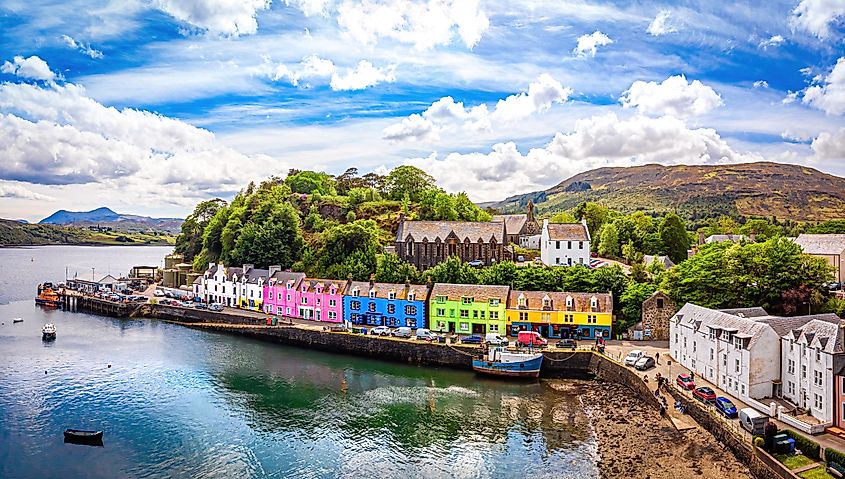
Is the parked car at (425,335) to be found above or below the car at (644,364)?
above

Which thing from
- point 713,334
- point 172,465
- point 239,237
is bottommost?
point 172,465

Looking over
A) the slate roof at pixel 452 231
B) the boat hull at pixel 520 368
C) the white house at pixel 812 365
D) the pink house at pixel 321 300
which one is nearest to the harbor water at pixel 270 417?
the boat hull at pixel 520 368

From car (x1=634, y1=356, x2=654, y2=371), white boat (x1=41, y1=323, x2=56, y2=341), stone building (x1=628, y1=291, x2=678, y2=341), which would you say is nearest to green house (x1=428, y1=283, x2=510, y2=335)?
A: stone building (x1=628, y1=291, x2=678, y2=341)

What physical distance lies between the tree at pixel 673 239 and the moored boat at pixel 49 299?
253 ft

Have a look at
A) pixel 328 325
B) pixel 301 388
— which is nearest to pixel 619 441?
pixel 301 388

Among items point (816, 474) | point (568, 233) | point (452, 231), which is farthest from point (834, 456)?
point (452, 231)

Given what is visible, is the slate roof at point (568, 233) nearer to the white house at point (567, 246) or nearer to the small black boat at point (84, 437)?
the white house at point (567, 246)

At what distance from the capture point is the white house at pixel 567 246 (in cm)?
6359

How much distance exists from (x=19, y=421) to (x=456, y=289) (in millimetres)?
32855

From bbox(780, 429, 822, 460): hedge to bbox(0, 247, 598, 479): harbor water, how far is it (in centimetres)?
880

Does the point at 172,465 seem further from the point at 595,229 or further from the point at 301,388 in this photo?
the point at 595,229

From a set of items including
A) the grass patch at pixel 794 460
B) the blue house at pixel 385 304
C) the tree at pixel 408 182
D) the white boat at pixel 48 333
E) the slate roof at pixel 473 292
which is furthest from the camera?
the tree at pixel 408 182

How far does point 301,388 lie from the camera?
40.2 meters

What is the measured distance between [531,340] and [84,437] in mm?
30378
